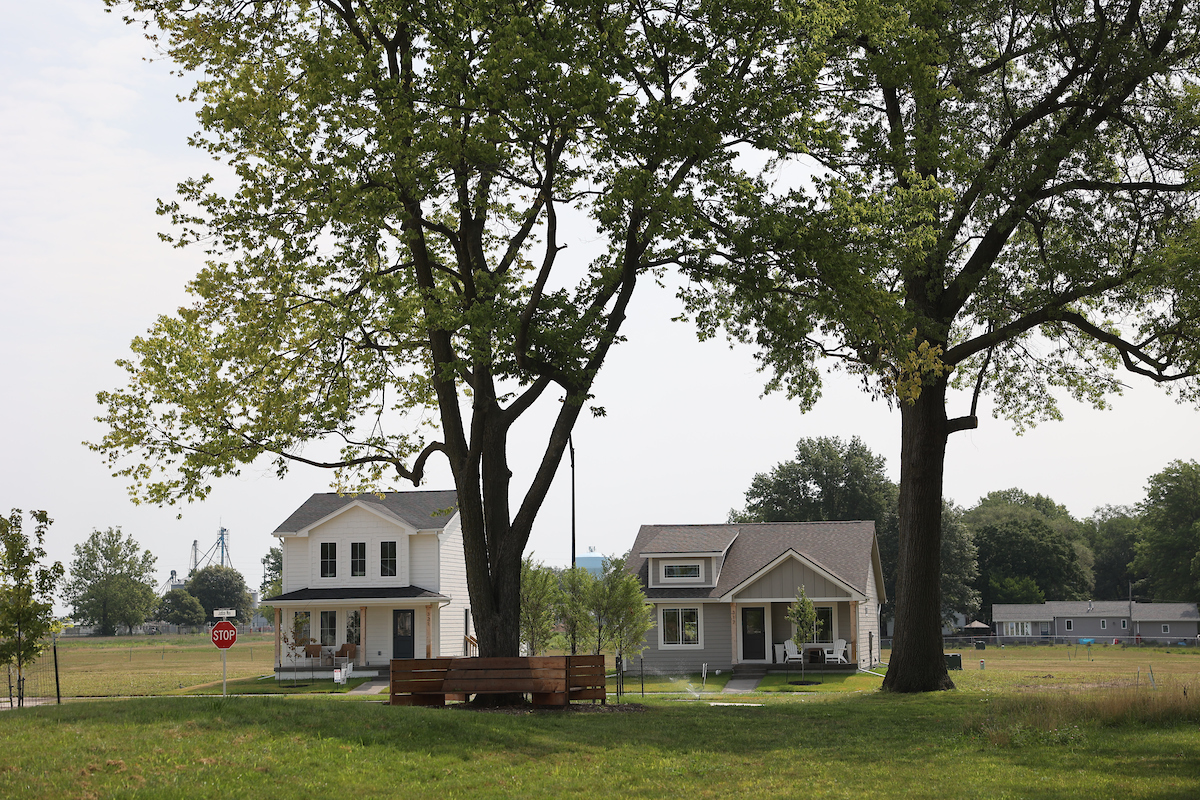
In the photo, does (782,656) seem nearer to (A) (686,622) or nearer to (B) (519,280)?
(A) (686,622)

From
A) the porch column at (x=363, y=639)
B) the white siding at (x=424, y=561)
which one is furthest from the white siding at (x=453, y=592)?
the porch column at (x=363, y=639)

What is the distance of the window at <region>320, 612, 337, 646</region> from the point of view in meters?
41.4

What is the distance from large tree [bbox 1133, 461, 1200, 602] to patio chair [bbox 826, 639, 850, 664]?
55023 mm

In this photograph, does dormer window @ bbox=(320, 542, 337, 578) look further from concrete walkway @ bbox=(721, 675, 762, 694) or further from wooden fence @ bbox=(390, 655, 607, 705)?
wooden fence @ bbox=(390, 655, 607, 705)

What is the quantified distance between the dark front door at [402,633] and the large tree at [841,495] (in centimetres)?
4127

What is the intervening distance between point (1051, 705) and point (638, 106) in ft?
35.7

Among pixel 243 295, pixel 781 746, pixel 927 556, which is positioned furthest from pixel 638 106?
pixel 927 556

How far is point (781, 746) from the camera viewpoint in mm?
13531

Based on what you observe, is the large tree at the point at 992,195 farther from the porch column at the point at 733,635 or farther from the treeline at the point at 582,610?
the porch column at the point at 733,635

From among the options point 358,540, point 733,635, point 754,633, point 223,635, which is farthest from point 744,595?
point 223,635

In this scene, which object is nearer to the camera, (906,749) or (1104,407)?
(906,749)

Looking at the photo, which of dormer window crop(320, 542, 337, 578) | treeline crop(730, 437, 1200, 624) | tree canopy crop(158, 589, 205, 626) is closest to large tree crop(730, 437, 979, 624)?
treeline crop(730, 437, 1200, 624)

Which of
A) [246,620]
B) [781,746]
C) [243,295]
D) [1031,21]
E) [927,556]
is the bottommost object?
[246,620]

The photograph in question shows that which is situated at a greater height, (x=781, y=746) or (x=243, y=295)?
(x=243, y=295)
